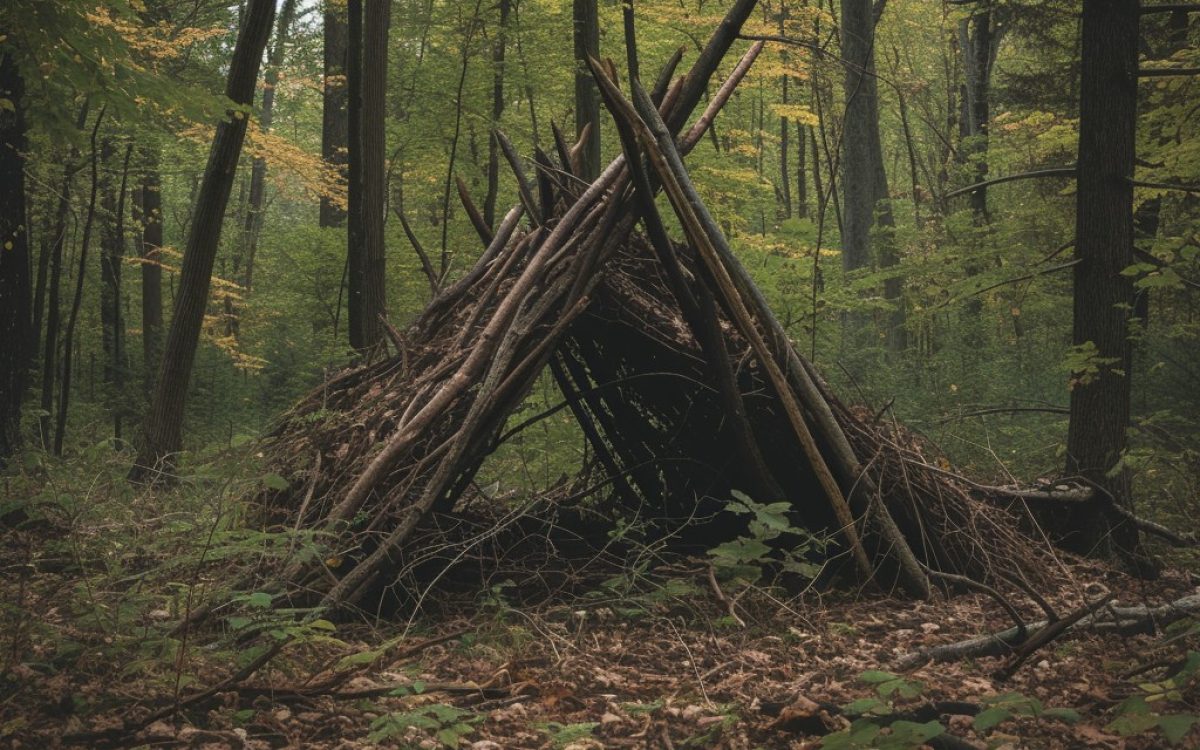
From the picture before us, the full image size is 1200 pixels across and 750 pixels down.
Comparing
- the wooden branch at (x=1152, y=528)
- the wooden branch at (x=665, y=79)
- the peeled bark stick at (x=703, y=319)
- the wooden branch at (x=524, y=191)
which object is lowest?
the wooden branch at (x=1152, y=528)

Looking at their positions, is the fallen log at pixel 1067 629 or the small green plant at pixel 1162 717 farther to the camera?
the fallen log at pixel 1067 629

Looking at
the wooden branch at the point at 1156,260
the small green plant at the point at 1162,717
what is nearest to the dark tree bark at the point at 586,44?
the wooden branch at the point at 1156,260

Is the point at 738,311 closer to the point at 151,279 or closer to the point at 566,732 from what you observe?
the point at 566,732

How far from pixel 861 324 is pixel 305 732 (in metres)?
10.1

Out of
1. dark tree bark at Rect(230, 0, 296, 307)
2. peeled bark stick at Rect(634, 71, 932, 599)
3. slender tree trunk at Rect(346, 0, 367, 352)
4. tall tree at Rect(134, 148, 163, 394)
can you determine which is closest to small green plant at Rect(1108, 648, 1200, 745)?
peeled bark stick at Rect(634, 71, 932, 599)

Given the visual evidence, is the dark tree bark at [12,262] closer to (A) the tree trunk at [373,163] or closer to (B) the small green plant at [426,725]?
(A) the tree trunk at [373,163]

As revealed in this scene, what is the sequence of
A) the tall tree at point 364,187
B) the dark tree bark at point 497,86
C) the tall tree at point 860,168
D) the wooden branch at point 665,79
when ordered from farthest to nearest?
the dark tree bark at point 497,86 < the tall tree at point 860,168 < the tall tree at point 364,187 < the wooden branch at point 665,79

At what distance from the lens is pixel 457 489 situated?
15.4 feet

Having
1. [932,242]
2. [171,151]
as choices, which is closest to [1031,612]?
[932,242]

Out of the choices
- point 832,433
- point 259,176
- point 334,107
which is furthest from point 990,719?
point 259,176

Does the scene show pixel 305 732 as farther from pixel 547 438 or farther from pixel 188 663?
pixel 547 438

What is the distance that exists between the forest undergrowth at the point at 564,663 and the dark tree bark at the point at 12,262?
2.61m

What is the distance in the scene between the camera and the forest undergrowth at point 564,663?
279 cm

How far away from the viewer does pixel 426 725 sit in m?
2.78
